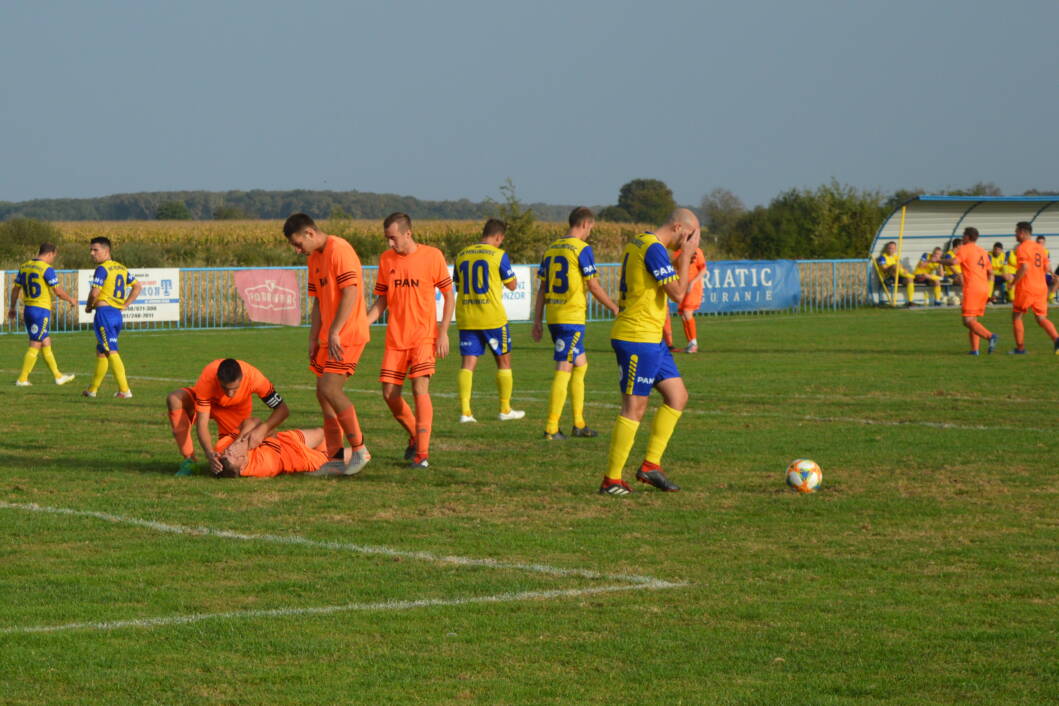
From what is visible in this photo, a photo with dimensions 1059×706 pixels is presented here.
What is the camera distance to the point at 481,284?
13.8 meters

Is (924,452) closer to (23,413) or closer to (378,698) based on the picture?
(378,698)

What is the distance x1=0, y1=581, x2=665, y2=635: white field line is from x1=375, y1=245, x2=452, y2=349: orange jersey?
470cm

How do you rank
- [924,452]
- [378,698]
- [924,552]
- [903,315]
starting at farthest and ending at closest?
[903,315] → [924,452] → [924,552] → [378,698]

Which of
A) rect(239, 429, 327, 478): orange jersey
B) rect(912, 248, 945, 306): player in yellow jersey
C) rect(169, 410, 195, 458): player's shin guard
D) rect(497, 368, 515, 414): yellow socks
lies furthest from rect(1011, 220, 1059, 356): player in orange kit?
rect(912, 248, 945, 306): player in yellow jersey

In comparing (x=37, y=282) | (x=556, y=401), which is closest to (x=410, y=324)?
(x=556, y=401)

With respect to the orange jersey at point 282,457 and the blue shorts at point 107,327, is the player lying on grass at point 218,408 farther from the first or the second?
the blue shorts at point 107,327

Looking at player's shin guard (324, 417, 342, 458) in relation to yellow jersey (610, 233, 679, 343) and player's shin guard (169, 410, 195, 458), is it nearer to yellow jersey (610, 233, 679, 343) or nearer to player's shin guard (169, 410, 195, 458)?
player's shin guard (169, 410, 195, 458)

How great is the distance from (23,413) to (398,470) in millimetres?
6549

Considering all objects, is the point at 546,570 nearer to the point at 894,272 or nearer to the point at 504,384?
the point at 504,384

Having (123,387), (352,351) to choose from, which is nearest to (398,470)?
(352,351)

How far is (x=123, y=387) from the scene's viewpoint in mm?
17625

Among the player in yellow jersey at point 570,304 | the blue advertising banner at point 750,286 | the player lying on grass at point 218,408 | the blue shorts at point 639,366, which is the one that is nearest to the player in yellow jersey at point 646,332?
the blue shorts at point 639,366

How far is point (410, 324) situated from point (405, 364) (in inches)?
12.7

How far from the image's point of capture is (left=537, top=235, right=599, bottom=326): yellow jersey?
13414 millimetres
